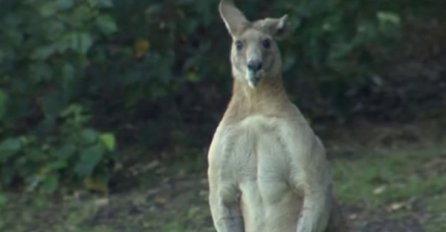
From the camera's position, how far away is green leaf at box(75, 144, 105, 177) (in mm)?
9461

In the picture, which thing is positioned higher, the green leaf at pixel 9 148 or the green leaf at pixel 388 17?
the green leaf at pixel 388 17

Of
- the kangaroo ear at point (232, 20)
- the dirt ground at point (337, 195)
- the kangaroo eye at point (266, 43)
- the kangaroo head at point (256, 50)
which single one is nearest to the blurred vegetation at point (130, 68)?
the dirt ground at point (337, 195)

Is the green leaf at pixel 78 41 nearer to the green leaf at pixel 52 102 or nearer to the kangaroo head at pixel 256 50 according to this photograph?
the green leaf at pixel 52 102

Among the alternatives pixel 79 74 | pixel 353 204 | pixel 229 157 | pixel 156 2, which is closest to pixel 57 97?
pixel 79 74

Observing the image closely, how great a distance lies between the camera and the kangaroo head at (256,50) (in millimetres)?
6133

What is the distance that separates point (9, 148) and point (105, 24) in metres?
0.95

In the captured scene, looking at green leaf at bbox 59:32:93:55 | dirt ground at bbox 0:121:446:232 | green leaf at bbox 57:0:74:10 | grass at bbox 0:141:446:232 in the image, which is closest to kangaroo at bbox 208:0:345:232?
dirt ground at bbox 0:121:446:232

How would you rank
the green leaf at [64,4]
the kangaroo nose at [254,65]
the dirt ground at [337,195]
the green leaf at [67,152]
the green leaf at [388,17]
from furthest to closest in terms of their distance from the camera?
1. the green leaf at [388,17]
2. the green leaf at [67,152]
3. the green leaf at [64,4]
4. the dirt ground at [337,195]
5. the kangaroo nose at [254,65]

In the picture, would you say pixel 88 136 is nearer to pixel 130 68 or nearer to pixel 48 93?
pixel 48 93

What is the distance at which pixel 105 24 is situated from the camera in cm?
910

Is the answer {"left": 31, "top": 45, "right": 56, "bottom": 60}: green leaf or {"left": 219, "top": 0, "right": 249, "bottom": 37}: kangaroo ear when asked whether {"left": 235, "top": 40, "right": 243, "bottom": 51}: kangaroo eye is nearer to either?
{"left": 219, "top": 0, "right": 249, "bottom": 37}: kangaroo ear

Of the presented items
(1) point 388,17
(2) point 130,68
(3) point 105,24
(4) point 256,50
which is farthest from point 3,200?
(4) point 256,50

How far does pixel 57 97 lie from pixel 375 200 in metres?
1.90

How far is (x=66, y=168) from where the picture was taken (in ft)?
31.6
